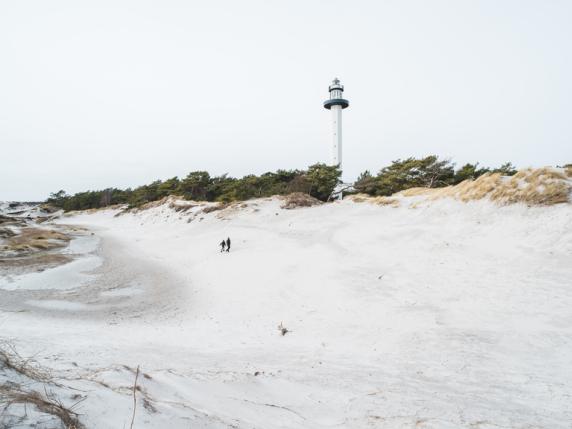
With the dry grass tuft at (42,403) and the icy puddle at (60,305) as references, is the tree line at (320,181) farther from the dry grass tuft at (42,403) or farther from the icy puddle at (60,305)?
the dry grass tuft at (42,403)

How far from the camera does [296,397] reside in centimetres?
464

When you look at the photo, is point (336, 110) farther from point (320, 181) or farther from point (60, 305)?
point (60, 305)

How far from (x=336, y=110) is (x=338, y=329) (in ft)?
164

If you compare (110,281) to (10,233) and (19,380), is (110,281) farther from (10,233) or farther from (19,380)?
(10,233)

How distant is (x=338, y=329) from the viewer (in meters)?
7.80

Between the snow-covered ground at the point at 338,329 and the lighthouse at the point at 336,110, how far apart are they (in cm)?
3420

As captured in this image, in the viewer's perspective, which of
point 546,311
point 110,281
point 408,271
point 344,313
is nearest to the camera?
point 546,311

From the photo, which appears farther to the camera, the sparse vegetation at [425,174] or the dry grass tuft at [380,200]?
the sparse vegetation at [425,174]

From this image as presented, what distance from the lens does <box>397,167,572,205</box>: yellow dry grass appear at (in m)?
11.9

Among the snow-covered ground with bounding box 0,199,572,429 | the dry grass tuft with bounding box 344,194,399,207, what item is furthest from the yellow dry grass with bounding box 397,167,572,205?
the dry grass tuft with bounding box 344,194,399,207

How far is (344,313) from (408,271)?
3806mm

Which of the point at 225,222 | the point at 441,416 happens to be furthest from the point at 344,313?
the point at 225,222

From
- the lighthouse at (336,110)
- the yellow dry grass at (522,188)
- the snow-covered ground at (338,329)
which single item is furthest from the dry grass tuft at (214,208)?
the lighthouse at (336,110)

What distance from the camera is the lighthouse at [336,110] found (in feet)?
165
